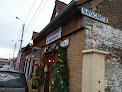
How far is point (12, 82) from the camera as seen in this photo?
3.82 metres

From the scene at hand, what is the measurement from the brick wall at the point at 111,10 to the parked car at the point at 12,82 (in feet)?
14.0

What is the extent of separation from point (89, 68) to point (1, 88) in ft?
9.98

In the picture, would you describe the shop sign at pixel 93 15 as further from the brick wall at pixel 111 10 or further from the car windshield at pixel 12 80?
the car windshield at pixel 12 80

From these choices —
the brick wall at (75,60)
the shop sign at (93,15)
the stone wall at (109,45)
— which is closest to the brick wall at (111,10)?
the shop sign at (93,15)

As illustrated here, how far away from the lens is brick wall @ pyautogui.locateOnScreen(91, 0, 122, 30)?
15.2ft

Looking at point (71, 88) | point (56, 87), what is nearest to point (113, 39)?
point (71, 88)

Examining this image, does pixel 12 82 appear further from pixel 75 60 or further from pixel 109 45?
pixel 109 45

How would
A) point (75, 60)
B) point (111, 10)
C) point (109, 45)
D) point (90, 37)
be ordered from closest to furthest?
point (90, 37) → point (75, 60) → point (109, 45) → point (111, 10)

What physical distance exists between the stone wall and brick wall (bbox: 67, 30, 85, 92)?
310 mm

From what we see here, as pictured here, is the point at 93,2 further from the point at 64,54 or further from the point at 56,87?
the point at 56,87

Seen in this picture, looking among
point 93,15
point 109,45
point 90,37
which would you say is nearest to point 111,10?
point 93,15

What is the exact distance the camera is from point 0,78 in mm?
3816

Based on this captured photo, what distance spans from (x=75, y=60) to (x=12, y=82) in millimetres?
2566

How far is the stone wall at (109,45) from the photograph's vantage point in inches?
165
